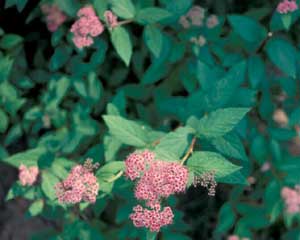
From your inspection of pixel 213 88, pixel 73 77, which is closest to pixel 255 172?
pixel 213 88

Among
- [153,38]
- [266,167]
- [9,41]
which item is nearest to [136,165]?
[153,38]

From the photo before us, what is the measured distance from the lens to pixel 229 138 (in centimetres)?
170

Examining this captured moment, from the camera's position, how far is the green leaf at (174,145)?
1.51 m

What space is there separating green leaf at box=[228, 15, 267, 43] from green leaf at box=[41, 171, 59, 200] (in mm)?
992

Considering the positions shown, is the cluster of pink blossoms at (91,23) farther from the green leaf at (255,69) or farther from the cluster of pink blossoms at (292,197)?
the cluster of pink blossoms at (292,197)

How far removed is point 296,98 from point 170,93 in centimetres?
68

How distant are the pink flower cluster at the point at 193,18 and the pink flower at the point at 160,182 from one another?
0.99 meters

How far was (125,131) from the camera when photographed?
1.70 m

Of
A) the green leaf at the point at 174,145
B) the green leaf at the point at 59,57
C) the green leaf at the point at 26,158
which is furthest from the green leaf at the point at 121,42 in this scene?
the green leaf at the point at 26,158

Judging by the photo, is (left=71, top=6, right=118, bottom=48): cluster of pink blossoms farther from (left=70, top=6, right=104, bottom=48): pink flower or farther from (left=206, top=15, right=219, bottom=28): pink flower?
(left=206, top=15, right=219, bottom=28): pink flower

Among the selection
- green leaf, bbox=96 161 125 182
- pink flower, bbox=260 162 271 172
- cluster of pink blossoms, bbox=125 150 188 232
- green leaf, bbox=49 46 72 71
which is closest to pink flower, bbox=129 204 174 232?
cluster of pink blossoms, bbox=125 150 188 232

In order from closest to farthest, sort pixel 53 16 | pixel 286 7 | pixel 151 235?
pixel 151 235 < pixel 286 7 < pixel 53 16

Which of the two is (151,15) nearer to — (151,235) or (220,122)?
(220,122)

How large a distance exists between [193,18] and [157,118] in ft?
1.95
